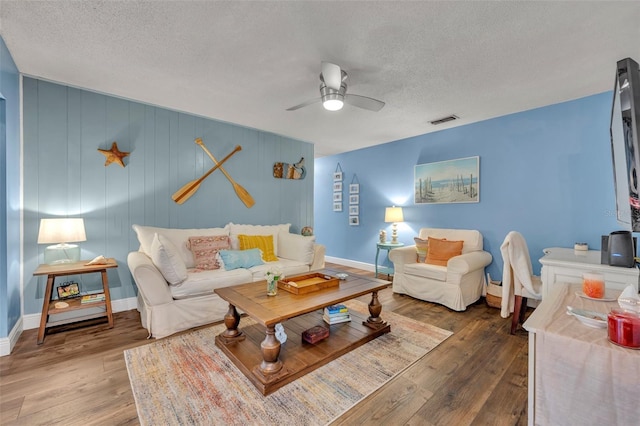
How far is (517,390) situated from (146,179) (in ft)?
13.2

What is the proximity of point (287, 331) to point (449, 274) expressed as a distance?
6.55 ft

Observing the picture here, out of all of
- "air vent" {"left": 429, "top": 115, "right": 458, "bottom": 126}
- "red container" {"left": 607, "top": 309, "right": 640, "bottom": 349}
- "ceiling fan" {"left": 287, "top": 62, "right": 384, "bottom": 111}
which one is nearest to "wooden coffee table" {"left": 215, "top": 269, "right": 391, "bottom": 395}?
"red container" {"left": 607, "top": 309, "right": 640, "bottom": 349}

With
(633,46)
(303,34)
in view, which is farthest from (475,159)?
(303,34)

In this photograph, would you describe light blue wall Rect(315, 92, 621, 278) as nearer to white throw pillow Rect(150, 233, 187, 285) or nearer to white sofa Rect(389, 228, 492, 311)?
white sofa Rect(389, 228, 492, 311)

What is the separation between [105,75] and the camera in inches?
99.7

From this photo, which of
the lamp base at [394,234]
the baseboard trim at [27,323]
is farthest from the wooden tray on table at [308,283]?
the lamp base at [394,234]

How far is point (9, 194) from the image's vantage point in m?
2.18

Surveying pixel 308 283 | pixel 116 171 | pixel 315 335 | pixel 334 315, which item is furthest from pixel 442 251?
pixel 116 171

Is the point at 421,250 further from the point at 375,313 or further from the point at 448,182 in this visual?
the point at 375,313

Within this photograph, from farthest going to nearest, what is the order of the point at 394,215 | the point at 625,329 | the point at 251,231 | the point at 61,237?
the point at 394,215 → the point at 251,231 → the point at 61,237 → the point at 625,329

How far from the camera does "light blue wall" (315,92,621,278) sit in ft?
9.45

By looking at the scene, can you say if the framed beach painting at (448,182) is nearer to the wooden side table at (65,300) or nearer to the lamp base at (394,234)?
the lamp base at (394,234)

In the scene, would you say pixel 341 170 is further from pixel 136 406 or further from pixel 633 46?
pixel 136 406

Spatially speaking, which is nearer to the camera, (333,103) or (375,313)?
(333,103)
